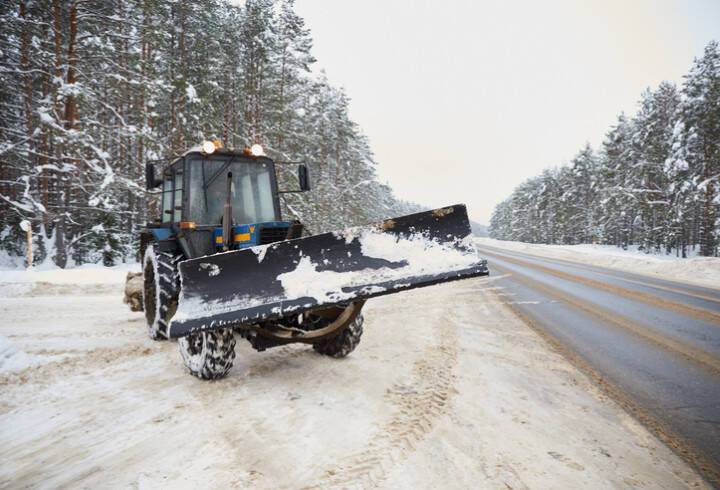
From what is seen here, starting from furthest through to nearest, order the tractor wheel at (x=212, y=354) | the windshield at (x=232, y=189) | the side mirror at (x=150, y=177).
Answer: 1. the side mirror at (x=150, y=177)
2. the windshield at (x=232, y=189)
3. the tractor wheel at (x=212, y=354)

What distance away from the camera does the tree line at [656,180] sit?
2611 cm

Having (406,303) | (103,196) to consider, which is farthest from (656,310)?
(103,196)

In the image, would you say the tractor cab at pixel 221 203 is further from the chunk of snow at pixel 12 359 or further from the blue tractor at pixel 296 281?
the chunk of snow at pixel 12 359

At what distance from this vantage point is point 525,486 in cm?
208

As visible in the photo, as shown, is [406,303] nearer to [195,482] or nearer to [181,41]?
[195,482]

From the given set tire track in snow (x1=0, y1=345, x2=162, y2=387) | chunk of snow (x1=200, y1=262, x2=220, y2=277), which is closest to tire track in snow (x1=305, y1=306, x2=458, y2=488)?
chunk of snow (x1=200, y1=262, x2=220, y2=277)

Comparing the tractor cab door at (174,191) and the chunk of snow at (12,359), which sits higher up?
the tractor cab door at (174,191)

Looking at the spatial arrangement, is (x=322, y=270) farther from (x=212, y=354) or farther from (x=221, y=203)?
(x=221, y=203)

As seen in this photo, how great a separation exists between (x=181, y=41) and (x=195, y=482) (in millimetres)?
19622

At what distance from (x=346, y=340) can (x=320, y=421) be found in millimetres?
1370

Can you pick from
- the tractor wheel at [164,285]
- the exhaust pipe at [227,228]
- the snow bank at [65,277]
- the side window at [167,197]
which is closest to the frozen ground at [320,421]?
the tractor wheel at [164,285]

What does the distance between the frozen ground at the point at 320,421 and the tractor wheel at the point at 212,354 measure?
15 cm

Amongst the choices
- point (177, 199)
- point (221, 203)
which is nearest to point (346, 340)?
point (221, 203)

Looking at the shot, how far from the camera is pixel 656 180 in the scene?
1404 inches
